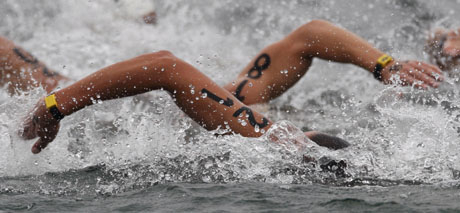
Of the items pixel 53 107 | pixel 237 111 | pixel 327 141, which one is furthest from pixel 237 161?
pixel 53 107

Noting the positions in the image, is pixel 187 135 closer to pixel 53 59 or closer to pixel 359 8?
pixel 53 59

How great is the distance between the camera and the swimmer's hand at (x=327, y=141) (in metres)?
3.24

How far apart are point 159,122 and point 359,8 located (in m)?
5.92

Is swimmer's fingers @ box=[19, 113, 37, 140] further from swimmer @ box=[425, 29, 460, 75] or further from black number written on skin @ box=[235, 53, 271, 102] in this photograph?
swimmer @ box=[425, 29, 460, 75]

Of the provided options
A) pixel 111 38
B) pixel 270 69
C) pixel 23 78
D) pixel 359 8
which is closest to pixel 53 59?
pixel 111 38

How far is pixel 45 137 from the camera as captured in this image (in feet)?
11.5

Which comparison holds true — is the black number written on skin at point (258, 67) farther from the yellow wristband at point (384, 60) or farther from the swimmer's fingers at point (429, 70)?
the swimmer's fingers at point (429, 70)

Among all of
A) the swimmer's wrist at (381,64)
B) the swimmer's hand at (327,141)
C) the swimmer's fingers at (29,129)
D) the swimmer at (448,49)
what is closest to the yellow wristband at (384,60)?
the swimmer's wrist at (381,64)

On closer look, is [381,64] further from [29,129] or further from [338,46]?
[29,129]

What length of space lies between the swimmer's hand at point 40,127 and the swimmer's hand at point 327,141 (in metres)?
1.30

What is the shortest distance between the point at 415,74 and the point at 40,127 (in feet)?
6.45

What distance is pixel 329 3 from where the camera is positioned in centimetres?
902

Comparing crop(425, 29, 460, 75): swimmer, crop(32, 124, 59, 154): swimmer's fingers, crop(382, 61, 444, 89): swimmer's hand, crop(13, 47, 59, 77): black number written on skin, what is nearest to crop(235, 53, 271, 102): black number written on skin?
crop(382, 61, 444, 89): swimmer's hand

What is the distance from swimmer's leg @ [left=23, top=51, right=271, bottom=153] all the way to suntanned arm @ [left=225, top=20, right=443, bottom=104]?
74cm
